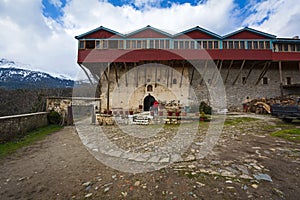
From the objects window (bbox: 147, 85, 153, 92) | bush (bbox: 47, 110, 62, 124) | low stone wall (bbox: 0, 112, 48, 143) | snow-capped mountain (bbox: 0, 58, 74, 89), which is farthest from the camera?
snow-capped mountain (bbox: 0, 58, 74, 89)

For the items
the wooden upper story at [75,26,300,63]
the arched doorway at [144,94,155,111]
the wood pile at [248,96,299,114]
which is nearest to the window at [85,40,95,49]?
the wooden upper story at [75,26,300,63]

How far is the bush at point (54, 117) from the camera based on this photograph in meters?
9.94

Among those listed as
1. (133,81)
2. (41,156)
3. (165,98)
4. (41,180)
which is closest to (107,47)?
(133,81)

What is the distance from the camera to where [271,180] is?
8.34 feet

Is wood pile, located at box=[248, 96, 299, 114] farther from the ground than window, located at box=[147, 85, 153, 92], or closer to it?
closer to it

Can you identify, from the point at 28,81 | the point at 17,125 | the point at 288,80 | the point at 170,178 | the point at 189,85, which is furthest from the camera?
the point at 28,81

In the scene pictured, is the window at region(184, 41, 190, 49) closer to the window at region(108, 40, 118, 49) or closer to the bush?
the window at region(108, 40, 118, 49)

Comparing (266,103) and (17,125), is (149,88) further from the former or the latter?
(17,125)

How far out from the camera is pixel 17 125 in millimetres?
6680

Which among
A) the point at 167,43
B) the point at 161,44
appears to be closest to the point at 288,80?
the point at 167,43

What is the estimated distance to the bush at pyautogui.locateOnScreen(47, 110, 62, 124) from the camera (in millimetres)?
9938

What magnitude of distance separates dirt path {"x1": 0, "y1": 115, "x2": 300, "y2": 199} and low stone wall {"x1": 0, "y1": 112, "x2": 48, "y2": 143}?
7.92ft

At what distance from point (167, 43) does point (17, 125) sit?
47.9 feet

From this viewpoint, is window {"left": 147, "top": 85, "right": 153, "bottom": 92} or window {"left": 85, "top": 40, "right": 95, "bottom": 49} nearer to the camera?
window {"left": 85, "top": 40, "right": 95, "bottom": 49}
